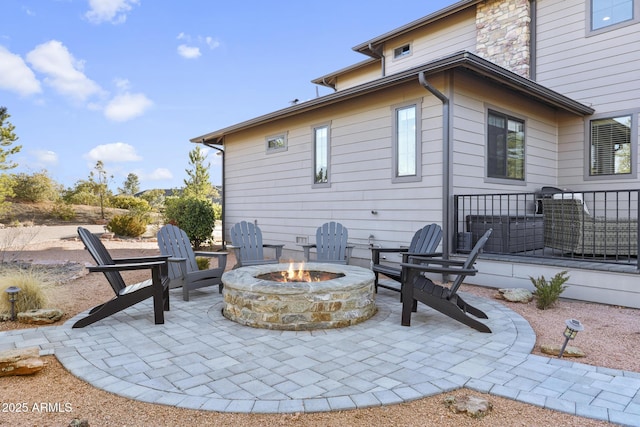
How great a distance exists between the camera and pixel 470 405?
2072 mm

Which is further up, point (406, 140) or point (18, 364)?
point (406, 140)

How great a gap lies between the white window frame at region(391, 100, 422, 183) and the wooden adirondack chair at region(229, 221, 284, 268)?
240 cm

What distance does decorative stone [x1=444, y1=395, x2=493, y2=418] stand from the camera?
2.02 metres

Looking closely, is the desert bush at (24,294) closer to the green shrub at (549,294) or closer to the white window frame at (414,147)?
the white window frame at (414,147)

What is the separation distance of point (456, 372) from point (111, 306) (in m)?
3.12

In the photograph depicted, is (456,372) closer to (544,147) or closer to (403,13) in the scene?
(544,147)

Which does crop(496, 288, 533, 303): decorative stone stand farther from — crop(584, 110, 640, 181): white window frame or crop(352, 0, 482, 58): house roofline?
crop(352, 0, 482, 58): house roofline

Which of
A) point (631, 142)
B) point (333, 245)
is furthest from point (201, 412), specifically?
point (631, 142)

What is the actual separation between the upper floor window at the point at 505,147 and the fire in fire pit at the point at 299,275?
12.1 feet

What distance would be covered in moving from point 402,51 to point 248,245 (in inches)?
292

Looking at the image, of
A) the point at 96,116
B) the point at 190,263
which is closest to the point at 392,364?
the point at 190,263

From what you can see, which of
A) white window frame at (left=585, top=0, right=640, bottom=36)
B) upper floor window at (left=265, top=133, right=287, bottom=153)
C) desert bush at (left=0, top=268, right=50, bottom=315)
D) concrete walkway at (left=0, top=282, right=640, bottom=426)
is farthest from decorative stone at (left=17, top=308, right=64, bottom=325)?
white window frame at (left=585, top=0, right=640, bottom=36)

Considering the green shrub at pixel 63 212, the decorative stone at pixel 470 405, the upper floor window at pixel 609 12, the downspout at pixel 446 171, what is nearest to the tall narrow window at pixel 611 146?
the upper floor window at pixel 609 12

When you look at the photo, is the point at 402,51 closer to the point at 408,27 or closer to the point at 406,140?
the point at 408,27
